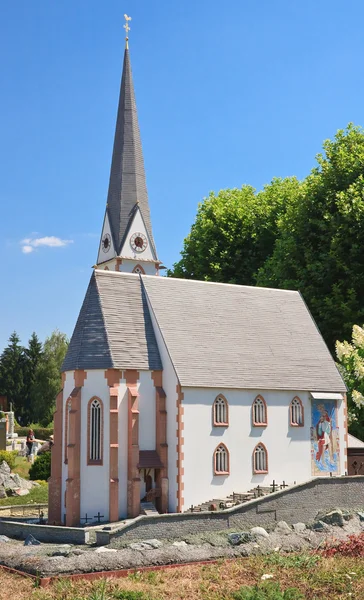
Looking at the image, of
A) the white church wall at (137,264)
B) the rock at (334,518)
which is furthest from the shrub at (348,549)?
the white church wall at (137,264)

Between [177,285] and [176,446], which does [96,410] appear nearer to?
[176,446]

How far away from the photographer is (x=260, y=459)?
112 feet

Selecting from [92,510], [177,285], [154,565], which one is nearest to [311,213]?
[177,285]

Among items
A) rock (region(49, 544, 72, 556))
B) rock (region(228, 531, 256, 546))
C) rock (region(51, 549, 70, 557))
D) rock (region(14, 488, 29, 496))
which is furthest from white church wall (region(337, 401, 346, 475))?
rock (region(51, 549, 70, 557))

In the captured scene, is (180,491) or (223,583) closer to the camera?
(223,583)

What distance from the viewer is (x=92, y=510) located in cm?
3139

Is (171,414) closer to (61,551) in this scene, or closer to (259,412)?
(259,412)

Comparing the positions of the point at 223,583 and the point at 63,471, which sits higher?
the point at 63,471

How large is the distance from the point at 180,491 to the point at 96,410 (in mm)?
4950

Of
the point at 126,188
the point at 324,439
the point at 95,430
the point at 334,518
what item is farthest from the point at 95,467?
the point at 126,188

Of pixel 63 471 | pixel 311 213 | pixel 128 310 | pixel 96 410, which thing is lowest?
pixel 63 471

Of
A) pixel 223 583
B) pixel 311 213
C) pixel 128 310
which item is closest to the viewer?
pixel 223 583

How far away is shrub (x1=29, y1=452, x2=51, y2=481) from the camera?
145 ft

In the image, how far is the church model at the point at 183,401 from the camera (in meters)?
31.7
